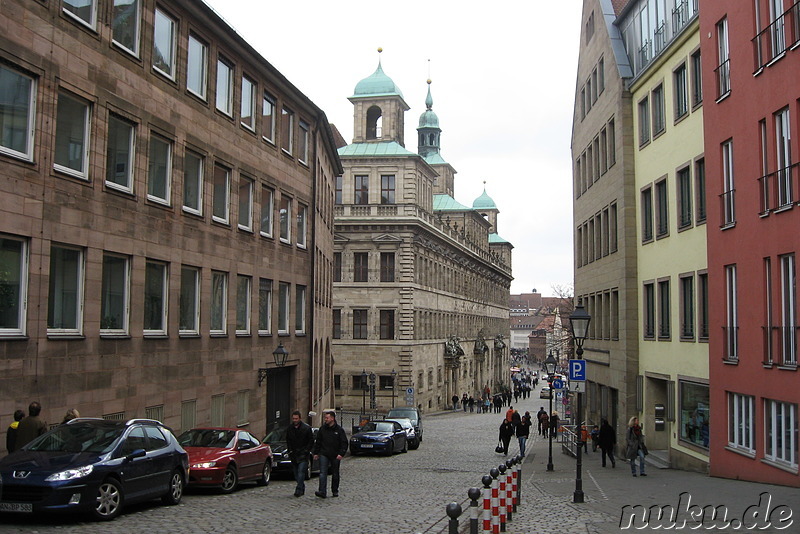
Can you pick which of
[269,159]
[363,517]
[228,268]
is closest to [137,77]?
[228,268]

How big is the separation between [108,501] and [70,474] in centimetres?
97

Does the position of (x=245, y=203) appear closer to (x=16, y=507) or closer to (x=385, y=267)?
(x=16, y=507)

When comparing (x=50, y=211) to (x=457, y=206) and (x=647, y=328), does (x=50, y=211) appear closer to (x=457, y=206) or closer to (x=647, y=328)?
(x=647, y=328)

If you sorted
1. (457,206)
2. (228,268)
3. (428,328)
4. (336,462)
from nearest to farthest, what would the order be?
(336,462) < (228,268) < (428,328) < (457,206)

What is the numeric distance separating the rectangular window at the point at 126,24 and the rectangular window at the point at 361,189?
161ft

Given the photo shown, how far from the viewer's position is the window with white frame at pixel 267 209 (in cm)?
3103

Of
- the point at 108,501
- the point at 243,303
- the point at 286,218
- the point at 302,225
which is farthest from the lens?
the point at 302,225

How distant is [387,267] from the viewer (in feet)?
227

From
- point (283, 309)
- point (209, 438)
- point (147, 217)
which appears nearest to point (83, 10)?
point (147, 217)

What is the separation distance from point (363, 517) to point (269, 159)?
→ 18.2 m

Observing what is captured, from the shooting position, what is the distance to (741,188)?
21.2 m

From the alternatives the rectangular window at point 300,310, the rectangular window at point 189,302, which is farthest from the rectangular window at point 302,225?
the rectangular window at point 189,302

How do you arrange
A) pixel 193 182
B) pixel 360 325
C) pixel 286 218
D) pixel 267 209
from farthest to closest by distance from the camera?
1. pixel 360 325
2. pixel 286 218
3. pixel 267 209
4. pixel 193 182

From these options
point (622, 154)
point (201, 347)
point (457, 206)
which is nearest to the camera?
point (201, 347)
